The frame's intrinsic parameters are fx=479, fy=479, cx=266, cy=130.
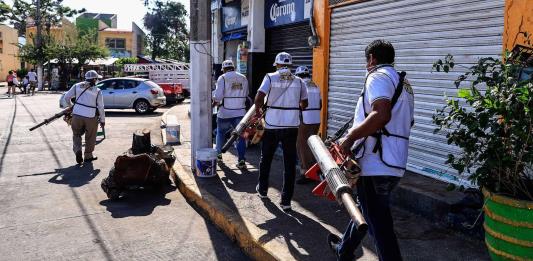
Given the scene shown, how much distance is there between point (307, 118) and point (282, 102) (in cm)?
140

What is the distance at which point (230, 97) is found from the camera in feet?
25.9

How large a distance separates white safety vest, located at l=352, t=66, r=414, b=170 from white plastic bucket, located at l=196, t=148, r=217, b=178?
12.4 ft

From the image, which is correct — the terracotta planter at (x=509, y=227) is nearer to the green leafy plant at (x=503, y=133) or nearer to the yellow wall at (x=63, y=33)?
the green leafy plant at (x=503, y=133)

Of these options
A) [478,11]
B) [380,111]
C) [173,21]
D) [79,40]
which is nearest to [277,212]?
[380,111]

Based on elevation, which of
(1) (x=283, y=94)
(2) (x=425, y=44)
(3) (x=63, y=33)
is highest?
(3) (x=63, y=33)

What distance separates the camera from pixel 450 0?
5.79 m

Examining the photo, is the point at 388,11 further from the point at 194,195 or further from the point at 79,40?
the point at 79,40

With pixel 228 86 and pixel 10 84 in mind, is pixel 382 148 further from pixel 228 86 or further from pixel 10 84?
pixel 10 84

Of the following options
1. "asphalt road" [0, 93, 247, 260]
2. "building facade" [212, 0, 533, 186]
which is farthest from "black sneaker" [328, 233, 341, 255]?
"building facade" [212, 0, 533, 186]

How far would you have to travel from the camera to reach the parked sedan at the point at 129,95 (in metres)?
18.4

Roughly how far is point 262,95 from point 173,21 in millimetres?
39977

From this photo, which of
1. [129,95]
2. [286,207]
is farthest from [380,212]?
[129,95]

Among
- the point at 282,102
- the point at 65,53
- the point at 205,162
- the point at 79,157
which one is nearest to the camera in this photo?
the point at 282,102

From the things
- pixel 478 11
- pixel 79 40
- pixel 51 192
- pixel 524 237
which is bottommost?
pixel 51 192
